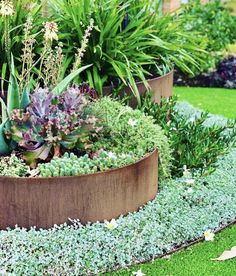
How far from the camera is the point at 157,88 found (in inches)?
237

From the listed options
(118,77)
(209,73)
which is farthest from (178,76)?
(118,77)

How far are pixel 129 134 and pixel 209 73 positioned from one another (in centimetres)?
627

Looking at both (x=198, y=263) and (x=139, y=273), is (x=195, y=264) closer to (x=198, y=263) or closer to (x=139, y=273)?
(x=198, y=263)

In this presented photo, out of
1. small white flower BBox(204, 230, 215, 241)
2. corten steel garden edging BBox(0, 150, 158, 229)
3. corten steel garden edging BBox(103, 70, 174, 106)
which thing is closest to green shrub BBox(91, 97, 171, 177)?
corten steel garden edging BBox(0, 150, 158, 229)

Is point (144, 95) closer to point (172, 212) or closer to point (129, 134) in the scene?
point (129, 134)

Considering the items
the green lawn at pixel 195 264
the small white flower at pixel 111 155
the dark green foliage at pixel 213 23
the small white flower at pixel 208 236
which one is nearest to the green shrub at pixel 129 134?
the small white flower at pixel 111 155

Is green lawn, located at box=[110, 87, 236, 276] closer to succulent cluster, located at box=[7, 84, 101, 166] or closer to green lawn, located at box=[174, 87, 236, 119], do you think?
succulent cluster, located at box=[7, 84, 101, 166]

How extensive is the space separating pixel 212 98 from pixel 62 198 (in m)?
5.88

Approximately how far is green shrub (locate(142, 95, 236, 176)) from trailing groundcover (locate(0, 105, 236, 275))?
10.0 inches

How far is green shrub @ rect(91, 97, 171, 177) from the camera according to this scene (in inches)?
182

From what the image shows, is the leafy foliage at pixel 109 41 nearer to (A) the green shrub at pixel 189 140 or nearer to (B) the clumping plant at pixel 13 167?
(A) the green shrub at pixel 189 140

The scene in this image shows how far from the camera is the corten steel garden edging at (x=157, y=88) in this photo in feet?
18.6

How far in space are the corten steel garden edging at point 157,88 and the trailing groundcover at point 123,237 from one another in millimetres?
1154

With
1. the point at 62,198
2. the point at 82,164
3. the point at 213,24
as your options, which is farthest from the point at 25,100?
the point at 213,24
